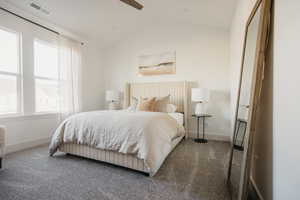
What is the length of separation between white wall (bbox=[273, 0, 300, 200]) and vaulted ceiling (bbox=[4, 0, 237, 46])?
2237mm

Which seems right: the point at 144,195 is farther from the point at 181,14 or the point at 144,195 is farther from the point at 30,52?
the point at 181,14

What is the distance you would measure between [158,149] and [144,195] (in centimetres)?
58

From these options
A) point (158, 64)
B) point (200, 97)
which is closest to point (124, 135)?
point (200, 97)

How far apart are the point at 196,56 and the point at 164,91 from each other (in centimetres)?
130

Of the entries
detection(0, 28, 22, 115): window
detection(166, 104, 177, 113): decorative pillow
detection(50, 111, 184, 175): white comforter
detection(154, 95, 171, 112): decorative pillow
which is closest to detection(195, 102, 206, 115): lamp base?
detection(166, 104, 177, 113): decorative pillow

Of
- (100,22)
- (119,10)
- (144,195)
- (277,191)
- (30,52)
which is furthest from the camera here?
(100,22)

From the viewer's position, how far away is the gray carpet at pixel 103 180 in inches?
60.6

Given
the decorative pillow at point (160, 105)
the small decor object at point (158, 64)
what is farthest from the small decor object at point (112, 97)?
the decorative pillow at point (160, 105)

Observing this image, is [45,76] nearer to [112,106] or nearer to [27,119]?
[27,119]

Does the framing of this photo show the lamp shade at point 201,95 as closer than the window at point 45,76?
No

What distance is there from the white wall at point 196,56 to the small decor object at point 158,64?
5.0 inches

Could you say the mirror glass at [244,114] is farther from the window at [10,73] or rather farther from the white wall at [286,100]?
the window at [10,73]

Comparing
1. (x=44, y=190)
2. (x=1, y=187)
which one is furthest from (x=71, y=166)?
(x=1, y=187)

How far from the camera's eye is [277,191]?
107 cm
